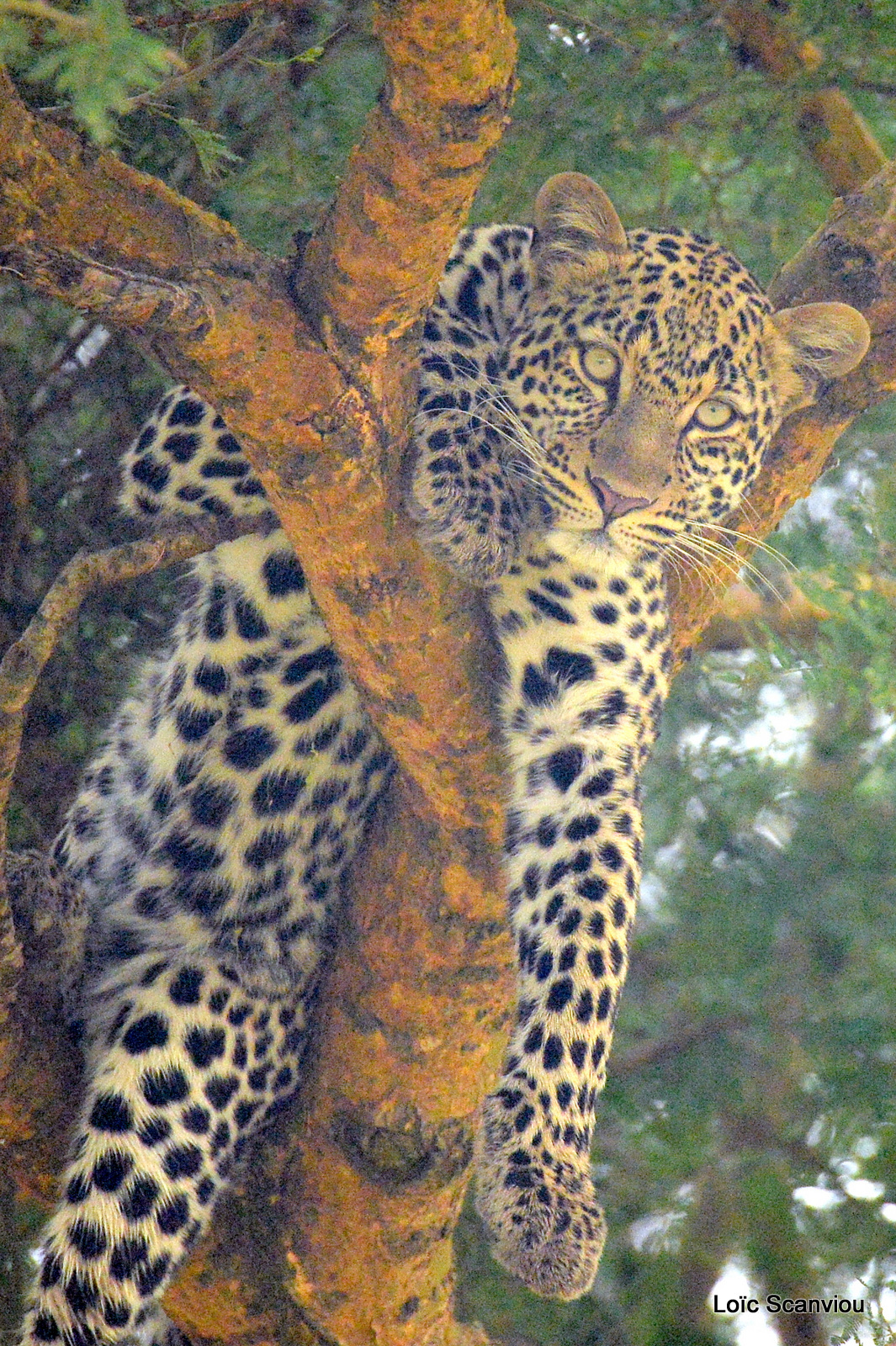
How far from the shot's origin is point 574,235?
4441 mm

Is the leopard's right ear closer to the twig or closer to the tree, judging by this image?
the tree

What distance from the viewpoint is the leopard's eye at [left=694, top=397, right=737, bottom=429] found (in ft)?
15.0

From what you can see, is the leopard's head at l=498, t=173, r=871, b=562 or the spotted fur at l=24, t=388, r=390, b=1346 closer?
the spotted fur at l=24, t=388, r=390, b=1346

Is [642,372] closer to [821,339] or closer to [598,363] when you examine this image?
[598,363]

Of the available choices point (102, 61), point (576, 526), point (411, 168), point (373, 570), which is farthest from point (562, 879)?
point (102, 61)

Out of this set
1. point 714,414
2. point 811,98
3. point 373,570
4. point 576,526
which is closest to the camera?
point 373,570

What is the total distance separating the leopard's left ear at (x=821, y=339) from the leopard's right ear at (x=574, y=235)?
1.83 feet

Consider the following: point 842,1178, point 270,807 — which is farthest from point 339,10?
point 842,1178

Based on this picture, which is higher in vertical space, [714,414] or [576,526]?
[714,414]

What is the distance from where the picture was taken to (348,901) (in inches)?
176

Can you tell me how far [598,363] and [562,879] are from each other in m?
1.48

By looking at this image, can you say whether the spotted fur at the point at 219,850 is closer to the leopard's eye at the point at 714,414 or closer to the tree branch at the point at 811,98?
the leopard's eye at the point at 714,414

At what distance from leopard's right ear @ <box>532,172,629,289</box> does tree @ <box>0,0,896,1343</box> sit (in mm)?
748

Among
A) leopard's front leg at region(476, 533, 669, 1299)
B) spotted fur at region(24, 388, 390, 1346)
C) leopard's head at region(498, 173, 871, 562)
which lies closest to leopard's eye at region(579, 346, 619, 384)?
leopard's head at region(498, 173, 871, 562)
